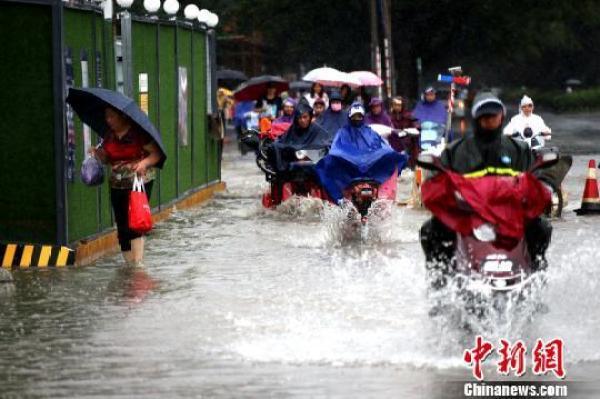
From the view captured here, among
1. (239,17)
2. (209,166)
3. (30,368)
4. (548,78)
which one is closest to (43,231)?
(30,368)

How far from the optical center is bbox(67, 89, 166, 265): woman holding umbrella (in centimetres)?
1539

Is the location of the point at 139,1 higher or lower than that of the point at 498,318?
higher

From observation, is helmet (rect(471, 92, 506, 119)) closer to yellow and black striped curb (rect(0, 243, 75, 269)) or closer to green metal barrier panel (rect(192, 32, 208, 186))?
yellow and black striped curb (rect(0, 243, 75, 269))

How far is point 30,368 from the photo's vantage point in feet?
34.1

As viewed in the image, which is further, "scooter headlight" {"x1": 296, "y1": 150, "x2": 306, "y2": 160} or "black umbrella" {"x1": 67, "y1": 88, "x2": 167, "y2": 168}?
"scooter headlight" {"x1": 296, "y1": 150, "x2": 306, "y2": 160}

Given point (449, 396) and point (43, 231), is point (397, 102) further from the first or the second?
point (449, 396)

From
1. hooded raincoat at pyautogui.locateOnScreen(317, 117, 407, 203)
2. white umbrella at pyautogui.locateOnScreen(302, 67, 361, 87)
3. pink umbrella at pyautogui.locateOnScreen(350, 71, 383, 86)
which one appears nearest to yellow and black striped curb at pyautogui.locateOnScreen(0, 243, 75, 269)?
hooded raincoat at pyautogui.locateOnScreen(317, 117, 407, 203)

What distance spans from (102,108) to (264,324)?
4.33 metres

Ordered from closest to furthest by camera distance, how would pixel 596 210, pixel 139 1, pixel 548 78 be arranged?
pixel 596 210 → pixel 139 1 → pixel 548 78

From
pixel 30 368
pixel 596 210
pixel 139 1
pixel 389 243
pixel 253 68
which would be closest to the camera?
pixel 30 368

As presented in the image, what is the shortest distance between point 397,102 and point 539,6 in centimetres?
3759

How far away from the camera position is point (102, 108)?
15688 mm

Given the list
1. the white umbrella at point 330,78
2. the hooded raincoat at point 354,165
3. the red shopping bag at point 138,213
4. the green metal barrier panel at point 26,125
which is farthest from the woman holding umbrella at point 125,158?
the white umbrella at point 330,78

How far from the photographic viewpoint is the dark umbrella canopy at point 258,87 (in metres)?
37.8
